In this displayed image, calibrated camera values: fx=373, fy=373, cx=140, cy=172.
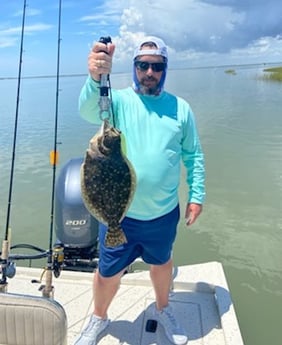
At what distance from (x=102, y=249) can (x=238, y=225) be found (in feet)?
12.4

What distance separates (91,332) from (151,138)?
141 cm

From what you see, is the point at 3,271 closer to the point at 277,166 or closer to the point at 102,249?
the point at 102,249

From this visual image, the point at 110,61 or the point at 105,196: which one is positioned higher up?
the point at 110,61

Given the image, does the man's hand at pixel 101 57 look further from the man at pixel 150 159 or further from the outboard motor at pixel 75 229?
the outboard motor at pixel 75 229

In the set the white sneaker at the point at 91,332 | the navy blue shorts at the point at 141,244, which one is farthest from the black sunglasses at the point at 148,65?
the white sneaker at the point at 91,332

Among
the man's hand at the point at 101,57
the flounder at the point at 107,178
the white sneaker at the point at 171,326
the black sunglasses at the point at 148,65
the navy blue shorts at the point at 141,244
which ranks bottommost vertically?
the white sneaker at the point at 171,326

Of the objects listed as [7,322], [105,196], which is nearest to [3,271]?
[7,322]

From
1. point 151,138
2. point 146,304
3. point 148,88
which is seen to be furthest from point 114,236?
point 146,304

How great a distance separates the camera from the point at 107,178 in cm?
181

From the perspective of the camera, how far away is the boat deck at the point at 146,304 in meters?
2.72

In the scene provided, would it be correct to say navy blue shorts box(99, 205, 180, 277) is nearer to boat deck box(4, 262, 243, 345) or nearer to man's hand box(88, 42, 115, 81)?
boat deck box(4, 262, 243, 345)

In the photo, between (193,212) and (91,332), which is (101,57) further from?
(91,332)

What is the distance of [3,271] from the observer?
2.32 meters

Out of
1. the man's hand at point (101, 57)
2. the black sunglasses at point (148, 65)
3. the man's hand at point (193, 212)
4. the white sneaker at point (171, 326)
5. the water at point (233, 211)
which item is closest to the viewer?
the man's hand at point (101, 57)
